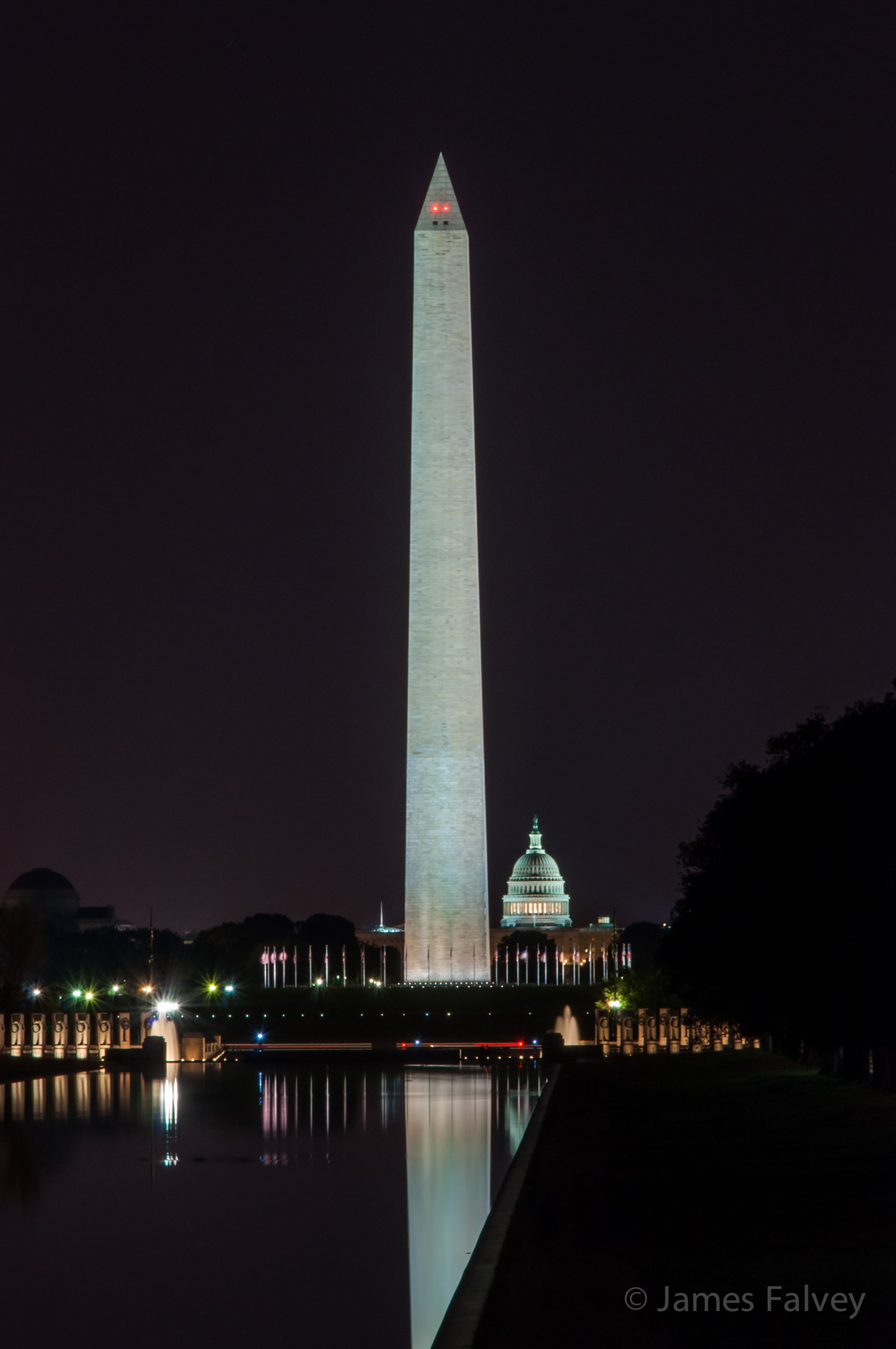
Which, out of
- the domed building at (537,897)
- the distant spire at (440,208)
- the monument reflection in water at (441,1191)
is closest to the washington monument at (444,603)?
the distant spire at (440,208)

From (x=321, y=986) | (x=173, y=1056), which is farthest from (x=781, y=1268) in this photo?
Result: (x=321, y=986)

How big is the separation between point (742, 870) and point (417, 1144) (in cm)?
1229

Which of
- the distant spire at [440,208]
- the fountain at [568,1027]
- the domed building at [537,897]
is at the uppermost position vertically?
the distant spire at [440,208]

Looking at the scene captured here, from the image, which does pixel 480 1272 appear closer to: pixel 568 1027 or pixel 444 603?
pixel 568 1027

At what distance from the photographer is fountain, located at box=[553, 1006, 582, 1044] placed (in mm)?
66581

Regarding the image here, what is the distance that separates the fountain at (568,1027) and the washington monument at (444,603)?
7712 millimetres

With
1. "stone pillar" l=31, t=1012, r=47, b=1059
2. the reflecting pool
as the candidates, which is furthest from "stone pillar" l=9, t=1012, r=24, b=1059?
the reflecting pool

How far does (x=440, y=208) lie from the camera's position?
265 ft

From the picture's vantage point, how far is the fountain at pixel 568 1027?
218ft

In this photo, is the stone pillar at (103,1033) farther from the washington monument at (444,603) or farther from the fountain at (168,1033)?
the washington monument at (444,603)

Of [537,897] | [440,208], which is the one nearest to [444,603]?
[440,208]

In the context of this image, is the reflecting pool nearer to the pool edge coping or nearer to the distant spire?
the pool edge coping

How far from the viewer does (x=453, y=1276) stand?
14.9 metres

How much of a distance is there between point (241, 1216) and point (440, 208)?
220 feet
